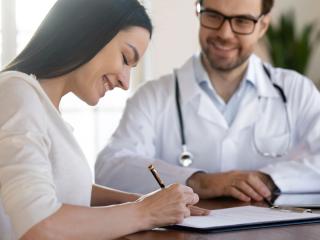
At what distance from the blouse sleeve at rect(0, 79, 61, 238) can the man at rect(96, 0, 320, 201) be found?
1.06 metres

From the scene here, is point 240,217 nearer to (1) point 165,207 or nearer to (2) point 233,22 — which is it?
(1) point 165,207

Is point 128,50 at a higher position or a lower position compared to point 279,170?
higher

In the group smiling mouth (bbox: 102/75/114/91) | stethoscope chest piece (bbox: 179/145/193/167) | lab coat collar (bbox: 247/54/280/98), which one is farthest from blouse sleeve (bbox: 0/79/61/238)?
lab coat collar (bbox: 247/54/280/98)

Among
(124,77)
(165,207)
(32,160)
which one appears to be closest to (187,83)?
(124,77)

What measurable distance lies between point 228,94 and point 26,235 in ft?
5.23

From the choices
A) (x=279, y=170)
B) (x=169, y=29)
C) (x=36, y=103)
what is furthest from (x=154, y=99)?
(x=169, y=29)

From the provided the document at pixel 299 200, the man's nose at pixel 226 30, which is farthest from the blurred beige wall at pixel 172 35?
the document at pixel 299 200

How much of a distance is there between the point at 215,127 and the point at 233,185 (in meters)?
0.56

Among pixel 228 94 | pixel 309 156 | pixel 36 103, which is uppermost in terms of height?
pixel 36 103

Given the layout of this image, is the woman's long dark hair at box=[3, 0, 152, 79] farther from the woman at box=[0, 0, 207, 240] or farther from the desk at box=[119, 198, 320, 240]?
the desk at box=[119, 198, 320, 240]

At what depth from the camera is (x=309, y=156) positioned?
8.11 ft

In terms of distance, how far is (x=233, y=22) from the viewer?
263cm

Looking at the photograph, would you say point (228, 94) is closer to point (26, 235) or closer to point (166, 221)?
point (166, 221)

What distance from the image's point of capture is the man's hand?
2027 mm
